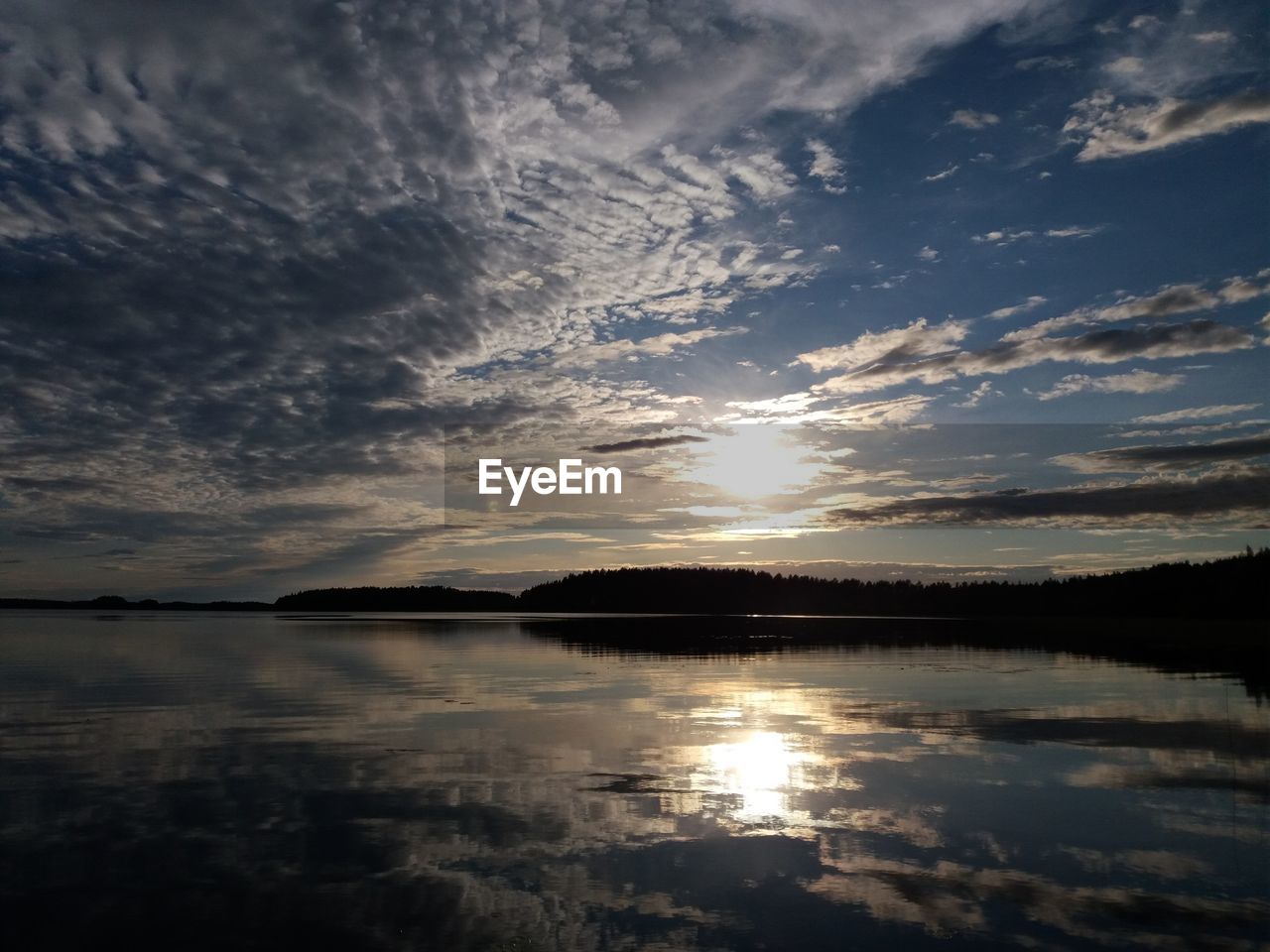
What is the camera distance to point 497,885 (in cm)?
951

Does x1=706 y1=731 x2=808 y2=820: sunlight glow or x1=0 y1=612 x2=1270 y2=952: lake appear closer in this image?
x1=0 y1=612 x2=1270 y2=952: lake

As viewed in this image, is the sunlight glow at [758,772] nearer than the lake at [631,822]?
No

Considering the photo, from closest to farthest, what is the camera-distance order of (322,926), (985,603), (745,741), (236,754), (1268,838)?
(322,926), (1268,838), (236,754), (745,741), (985,603)

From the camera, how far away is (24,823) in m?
11.7

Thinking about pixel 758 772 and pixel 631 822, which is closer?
pixel 631 822

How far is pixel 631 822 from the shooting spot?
39.5 feet

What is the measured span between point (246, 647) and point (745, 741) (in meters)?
40.1

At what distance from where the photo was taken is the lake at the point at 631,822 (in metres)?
8.52

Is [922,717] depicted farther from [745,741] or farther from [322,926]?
[322,926]

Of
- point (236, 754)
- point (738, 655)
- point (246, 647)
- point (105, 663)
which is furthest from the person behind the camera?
point (246, 647)

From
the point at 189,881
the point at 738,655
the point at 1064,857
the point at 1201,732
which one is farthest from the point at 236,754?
the point at 738,655

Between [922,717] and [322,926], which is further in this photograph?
[922,717]

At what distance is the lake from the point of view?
852 centimetres

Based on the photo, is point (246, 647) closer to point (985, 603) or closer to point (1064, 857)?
point (1064, 857)
